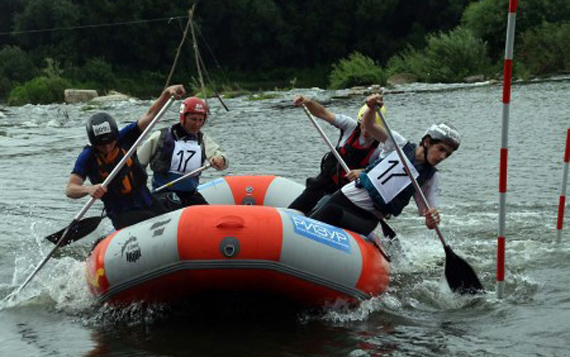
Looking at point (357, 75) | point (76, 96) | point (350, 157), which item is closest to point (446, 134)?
point (350, 157)

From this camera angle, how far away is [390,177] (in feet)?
21.4

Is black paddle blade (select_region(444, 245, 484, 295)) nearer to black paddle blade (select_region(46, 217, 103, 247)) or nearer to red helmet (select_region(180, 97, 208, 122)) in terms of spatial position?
red helmet (select_region(180, 97, 208, 122))

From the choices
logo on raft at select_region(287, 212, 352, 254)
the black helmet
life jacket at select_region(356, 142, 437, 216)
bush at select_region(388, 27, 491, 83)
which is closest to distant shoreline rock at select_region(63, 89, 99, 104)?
bush at select_region(388, 27, 491, 83)

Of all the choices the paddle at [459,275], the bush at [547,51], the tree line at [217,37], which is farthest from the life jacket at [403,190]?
the tree line at [217,37]

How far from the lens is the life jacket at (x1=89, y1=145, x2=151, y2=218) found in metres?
6.72

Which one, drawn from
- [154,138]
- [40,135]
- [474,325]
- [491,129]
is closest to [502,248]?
[474,325]

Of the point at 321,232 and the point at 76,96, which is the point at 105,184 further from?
the point at 76,96

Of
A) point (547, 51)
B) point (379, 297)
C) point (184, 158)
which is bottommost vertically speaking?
point (547, 51)

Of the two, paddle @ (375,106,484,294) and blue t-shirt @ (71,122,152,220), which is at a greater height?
blue t-shirt @ (71,122,152,220)

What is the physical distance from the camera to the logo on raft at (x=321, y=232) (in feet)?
19.4

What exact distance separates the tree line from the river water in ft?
83.7

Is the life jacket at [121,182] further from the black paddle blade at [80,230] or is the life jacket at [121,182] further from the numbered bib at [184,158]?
the numbered bib at [184,158]

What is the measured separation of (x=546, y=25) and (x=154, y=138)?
30112 mm

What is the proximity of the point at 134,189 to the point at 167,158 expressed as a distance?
1015mm
